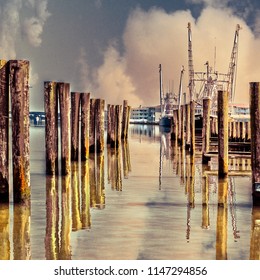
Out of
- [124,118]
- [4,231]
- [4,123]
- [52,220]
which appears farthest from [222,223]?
[124,118]

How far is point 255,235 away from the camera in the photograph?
6406 millimetres

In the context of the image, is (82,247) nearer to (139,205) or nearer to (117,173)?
(139,205)

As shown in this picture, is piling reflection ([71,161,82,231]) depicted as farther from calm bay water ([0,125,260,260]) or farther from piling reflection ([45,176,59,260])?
piling reflection ([45,176,59,260])

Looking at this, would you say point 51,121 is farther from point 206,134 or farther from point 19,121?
point 206,134

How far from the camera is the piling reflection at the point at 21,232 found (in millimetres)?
5573

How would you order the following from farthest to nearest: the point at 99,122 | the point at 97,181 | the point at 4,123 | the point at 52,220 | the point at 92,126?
the point at 99,122 → the point at 92,126 → the point at 97,181 → the point at 4,123 → the point at 52,220

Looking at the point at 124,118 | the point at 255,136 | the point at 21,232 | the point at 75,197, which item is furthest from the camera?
the point at 124,118

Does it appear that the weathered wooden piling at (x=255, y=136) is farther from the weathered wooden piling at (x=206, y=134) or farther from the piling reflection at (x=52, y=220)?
the weathered wooden piling at (x=206, y=134)

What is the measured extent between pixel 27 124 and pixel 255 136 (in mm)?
2522

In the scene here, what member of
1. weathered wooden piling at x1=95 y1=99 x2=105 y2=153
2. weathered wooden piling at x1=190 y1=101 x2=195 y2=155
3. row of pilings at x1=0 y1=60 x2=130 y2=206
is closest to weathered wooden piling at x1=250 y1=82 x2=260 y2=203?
row of pilings at x1=0 y1=60 x2=130 y2=206

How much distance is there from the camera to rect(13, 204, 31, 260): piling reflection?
5.57 metres

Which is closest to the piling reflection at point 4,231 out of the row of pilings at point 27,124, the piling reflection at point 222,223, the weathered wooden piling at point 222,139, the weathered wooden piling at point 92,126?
the row of pilings at point 27,124

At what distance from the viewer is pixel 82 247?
18.8 feet
